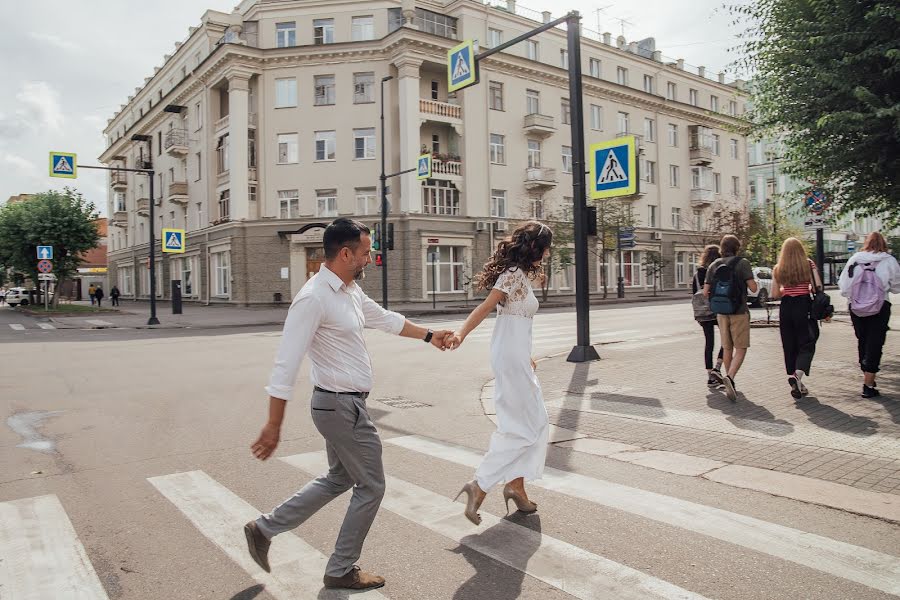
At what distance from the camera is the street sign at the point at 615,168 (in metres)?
11.0

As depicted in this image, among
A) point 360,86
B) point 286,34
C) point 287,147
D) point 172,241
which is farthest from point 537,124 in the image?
point 172,241

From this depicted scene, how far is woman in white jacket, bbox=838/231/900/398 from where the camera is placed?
7527mm

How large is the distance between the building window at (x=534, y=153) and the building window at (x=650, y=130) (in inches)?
406

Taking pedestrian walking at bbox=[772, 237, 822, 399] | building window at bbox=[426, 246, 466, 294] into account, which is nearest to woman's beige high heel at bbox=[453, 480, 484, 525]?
pedestrian walking at bbox=[772, 237, 822, 399]

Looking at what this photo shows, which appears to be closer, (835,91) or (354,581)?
(354,581)

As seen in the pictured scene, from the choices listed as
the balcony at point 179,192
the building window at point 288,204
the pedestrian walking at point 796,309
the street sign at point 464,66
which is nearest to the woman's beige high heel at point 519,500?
the pedestrian walking at point 796,309

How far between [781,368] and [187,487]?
8.29m

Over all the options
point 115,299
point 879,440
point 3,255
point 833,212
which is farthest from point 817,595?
point 3,255

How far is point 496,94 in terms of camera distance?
38.1 m

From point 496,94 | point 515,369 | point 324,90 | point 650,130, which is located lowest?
point 515,369

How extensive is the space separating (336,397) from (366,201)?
3340cm

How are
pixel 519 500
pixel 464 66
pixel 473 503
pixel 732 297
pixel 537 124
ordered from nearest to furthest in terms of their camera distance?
pixel 473 503 → pixel 519 500 → pixel 732 297 → pixel 464 66 → pixel 537 124

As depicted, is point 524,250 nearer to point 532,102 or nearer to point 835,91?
point 835,91

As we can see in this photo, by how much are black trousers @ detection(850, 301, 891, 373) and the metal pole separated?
4.13 m
